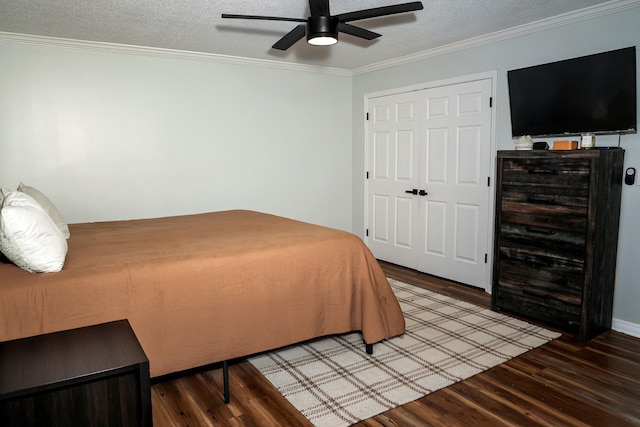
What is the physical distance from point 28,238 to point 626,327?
387cm

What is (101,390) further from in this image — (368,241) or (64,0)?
(368,241)

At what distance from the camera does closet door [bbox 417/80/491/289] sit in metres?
4.21

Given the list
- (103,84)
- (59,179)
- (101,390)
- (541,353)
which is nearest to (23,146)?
(59,179)

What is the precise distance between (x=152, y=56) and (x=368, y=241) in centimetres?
328

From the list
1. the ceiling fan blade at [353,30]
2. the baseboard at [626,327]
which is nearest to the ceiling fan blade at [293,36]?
the ceiling fan blade at [353,30]

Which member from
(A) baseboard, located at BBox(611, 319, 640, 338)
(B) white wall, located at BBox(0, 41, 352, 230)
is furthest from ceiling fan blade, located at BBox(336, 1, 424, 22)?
(A) baseboard, located at BBox(611, 319, 640, 338)

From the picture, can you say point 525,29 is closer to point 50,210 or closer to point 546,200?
point 546,200

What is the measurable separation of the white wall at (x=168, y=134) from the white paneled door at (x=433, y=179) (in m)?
0.64

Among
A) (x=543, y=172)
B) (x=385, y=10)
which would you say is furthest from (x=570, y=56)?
(x=385, y=10)

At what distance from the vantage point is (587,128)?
129 inches

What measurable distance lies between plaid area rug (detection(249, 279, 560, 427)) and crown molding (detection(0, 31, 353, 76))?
10.4 feet

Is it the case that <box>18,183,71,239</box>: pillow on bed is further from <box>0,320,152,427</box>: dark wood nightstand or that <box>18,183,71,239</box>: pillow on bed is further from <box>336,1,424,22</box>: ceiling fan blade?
<box>336,1,424,22</box>: ceiling fan blade

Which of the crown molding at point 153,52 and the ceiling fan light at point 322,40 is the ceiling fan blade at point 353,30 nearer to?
the ceiling fan light at point 322,40

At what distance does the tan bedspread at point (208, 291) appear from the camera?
205cm
